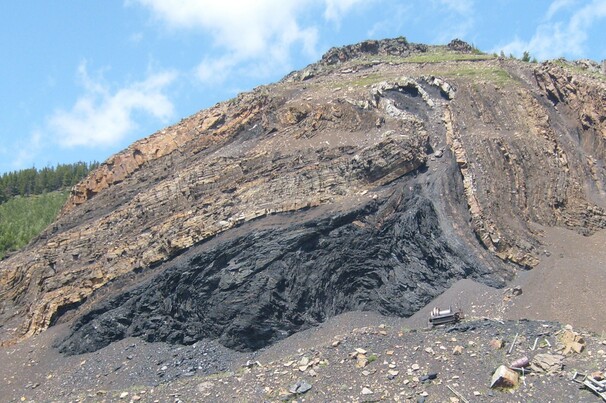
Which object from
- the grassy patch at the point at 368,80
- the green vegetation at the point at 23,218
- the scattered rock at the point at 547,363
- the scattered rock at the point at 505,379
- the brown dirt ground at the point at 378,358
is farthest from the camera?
the green vegetation at the point at 23,218

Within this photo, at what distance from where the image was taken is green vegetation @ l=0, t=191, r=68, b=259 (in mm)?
50159

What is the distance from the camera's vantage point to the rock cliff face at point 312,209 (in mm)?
23203

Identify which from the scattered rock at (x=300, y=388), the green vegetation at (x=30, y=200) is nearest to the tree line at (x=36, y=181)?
the green vegetation at (x=30, y=200)

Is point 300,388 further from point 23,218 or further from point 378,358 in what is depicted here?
point 23,218

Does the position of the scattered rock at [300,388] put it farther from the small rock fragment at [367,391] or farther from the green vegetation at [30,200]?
the green vegetation at [30,200]

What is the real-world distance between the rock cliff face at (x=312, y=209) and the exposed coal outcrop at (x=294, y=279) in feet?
0.17

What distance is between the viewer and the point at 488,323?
65.3ft

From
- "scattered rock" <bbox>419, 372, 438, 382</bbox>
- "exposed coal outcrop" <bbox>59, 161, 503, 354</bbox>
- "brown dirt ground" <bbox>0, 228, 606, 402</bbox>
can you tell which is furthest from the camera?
"exposed coal outcrop" <bbox>59, 161, 503, 354</bbox>

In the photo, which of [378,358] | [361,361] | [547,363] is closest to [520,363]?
[547,363]

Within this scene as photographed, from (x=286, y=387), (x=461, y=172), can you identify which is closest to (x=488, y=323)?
(x=286, y=387)

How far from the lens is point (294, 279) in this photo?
23203mm

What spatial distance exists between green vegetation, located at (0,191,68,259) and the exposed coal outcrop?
2328cm

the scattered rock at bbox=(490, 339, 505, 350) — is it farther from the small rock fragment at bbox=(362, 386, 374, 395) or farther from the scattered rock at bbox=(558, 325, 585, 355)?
the small rock fragment at bbox=(362, 386, 374, 395)

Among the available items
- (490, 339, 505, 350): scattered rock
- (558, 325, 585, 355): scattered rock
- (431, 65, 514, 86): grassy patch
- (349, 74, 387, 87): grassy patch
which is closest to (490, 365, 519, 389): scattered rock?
(490, 339, 505, 350): scattered rock
